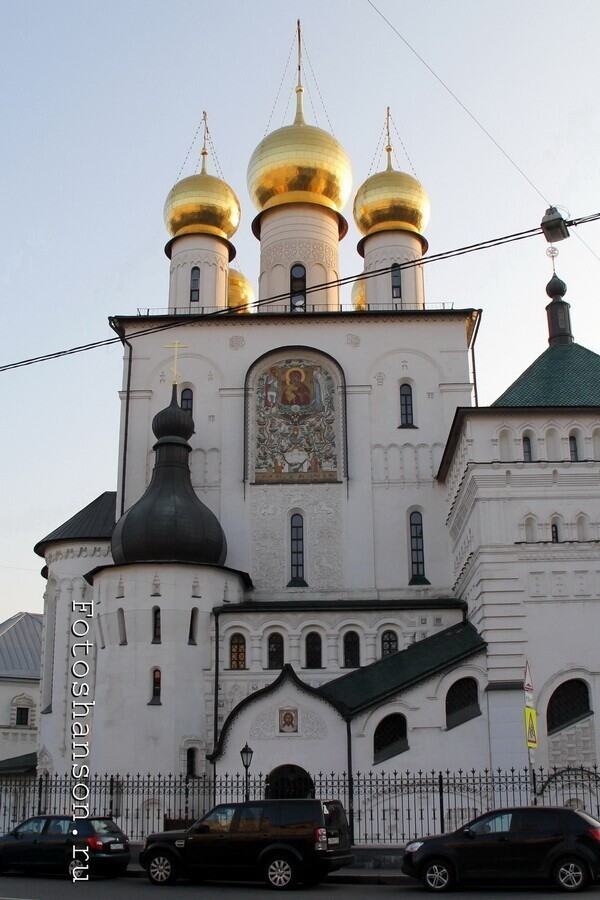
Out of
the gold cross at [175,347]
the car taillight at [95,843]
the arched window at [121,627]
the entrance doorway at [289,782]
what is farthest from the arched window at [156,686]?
the car taillight at [95,843]

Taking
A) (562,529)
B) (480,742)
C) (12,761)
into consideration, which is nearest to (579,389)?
(562,529)

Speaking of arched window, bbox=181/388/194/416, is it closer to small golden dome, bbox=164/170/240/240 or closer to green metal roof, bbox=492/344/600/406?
small golden dome, bbox=164/170/240/240

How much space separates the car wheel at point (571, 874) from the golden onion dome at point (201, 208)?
2331cm

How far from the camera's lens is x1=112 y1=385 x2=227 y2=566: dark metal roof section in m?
24.5

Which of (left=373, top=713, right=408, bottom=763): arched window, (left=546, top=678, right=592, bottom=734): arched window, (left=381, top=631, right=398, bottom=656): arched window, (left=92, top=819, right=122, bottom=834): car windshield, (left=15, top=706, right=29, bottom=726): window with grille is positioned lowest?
(left=92, top=819, right=122, bottom=834): car windshield

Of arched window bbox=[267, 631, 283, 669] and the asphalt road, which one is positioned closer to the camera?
the asphalt road

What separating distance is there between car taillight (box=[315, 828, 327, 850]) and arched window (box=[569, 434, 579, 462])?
36.2ft

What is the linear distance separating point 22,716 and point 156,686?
57.9ft

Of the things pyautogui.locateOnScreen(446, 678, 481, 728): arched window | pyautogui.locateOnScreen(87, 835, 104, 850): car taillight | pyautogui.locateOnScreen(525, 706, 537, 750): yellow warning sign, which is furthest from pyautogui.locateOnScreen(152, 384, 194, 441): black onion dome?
pyautogui.locateOnScreen(525, 706, 537, 750): yellow warning sign

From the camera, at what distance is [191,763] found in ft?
76.6

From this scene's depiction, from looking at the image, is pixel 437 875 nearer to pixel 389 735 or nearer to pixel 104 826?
pixel 104 826

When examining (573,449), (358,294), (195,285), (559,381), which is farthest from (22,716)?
(573,449)

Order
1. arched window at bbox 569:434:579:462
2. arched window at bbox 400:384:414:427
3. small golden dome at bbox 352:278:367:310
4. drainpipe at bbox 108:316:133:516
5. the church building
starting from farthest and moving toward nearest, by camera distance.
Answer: small golden dome at bbox 352:278:367:310 → arched window at bbox 400:384:414:427 → drainpipe at bbox 108:316:133:516 → arched window at bbox 569:434:579:462 → the church building

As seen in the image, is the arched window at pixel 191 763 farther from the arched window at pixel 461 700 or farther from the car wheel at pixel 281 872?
the car wheel at pixel 281 872
